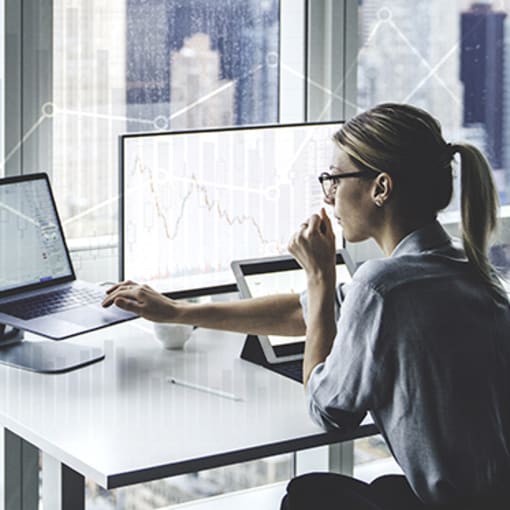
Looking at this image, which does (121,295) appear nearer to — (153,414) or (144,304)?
(144,304)

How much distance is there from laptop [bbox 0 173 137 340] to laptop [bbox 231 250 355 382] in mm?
236

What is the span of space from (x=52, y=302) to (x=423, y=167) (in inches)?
34.2

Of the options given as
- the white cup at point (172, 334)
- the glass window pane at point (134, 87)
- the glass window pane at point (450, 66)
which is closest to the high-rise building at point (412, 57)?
the glass window pane at point (450, 66)

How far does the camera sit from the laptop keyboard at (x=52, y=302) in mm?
2219

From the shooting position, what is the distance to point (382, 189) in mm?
1793

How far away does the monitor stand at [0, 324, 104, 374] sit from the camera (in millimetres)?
2121

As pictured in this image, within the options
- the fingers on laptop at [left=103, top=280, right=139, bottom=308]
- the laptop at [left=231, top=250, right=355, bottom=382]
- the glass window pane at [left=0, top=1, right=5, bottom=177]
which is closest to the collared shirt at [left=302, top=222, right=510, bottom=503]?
the laptop at [left=231, top=250, right=355, bottom=382]

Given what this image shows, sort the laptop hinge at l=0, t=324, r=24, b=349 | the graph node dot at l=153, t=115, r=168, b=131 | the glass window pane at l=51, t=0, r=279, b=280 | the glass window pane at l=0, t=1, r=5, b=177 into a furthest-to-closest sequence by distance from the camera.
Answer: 1. the graph node dot at l=153, t=115, r=168, b=131
2. the glass window pane at l=51, t=0, r=279, b=280
3. the glass window pane at l=0, t=1, r=5, b=177
4. the laptop hinge at l=0, t=324, r=24, b=349

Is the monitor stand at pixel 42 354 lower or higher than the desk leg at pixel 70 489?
higher

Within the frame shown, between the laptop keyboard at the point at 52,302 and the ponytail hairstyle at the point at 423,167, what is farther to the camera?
the laptop keyboard at the point at 52,302

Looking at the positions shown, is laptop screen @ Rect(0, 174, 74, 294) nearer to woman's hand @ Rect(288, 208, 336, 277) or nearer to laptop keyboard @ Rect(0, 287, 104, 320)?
laptop keyboard @ Rect(0, 287, 104, 320)

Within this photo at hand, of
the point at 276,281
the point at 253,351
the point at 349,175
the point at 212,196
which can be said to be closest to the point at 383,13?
the point at 212,196

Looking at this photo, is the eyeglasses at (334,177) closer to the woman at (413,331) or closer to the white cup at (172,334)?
the woman at (413,331)

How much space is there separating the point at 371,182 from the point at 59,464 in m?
0.71
